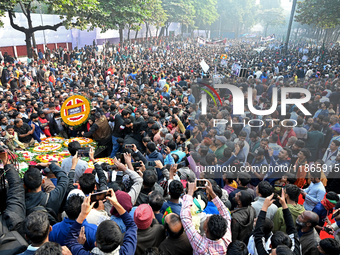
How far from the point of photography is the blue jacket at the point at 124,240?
231 centimetres

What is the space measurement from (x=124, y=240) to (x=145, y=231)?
0.31 meters

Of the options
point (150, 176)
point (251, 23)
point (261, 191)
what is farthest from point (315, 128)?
point (251, 23)

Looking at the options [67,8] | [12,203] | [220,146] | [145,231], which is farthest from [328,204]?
[67,8]

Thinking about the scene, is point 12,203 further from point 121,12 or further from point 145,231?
point 121,12

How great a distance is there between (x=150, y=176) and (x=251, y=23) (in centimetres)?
8196

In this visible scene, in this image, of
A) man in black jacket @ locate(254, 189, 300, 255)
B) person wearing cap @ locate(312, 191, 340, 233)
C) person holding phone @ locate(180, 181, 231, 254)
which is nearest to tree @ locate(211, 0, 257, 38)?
person wearing cap @ locate(312, 191, 340, 233)

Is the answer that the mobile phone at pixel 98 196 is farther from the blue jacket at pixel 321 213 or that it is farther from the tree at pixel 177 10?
the tree at pixel 177 10

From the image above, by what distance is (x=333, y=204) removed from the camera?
3.53m

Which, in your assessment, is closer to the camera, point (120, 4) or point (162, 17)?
point (120, 4)

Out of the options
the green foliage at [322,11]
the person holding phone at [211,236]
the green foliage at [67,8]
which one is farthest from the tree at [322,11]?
the person holding phone at [211,236]

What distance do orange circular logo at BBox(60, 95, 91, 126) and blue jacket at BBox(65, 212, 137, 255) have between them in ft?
12.5

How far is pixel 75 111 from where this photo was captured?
19.4 ft

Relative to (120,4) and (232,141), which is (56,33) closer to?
(120,4)

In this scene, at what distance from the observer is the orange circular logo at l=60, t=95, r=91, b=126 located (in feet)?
19.1
